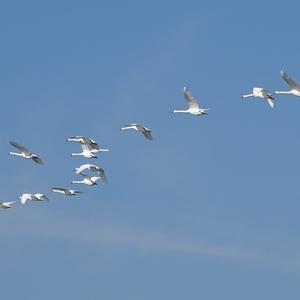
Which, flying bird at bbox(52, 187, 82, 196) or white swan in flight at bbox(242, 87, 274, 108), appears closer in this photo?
white swan in flight at bbox(242, 87, 274, 108)

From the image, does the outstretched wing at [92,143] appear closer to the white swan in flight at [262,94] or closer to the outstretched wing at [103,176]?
the outstretched wing at [103,176]

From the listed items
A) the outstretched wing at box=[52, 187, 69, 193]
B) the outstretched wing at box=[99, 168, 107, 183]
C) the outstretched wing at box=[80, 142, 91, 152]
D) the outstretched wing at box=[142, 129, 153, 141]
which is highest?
the outstretched wing at box=[80, 142, 91, 152]

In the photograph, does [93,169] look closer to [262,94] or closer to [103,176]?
[103,176]

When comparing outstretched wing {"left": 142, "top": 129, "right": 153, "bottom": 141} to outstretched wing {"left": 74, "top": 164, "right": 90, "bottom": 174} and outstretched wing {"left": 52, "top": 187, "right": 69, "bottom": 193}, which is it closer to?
outstretched wing {"left": 74, "top": 164, "right": 90, "bottom": 174}

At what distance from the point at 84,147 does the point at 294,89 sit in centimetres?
2700

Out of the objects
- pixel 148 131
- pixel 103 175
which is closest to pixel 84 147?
pixel 103 175

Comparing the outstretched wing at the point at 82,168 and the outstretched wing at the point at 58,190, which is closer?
the outstretched wing at the point at 82,168

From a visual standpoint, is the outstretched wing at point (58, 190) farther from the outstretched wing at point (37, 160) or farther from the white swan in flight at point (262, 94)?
the white swan in flight at point (262, 94)

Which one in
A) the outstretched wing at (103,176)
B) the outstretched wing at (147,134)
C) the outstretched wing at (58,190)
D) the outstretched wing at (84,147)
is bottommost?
the outstretched wing at (147,134)

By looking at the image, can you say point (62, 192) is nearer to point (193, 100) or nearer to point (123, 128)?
point (123, 128)

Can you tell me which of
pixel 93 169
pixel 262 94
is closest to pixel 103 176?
pixel 93 169

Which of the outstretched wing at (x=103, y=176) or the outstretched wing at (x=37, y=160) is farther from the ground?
the outstretched wing at (x=103, y=176)

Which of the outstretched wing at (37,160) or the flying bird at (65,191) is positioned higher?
the flying bird at (65,191)

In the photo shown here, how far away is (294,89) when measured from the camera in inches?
4124
